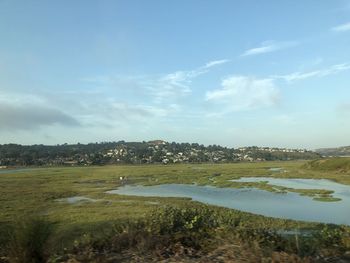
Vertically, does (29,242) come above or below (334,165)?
below

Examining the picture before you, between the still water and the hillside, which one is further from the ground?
Result: the hillside

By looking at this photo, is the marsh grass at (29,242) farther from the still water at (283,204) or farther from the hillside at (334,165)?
the hillside at (334,165)

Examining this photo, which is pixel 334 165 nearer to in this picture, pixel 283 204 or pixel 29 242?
pixel 283 204

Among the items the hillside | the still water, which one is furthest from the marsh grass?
the hillside

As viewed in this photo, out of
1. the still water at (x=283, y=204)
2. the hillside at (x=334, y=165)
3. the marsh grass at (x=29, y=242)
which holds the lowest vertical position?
the still water at (x=283, y=204)

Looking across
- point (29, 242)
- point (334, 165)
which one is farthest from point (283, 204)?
point (334, 165)

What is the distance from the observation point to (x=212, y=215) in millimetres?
12000

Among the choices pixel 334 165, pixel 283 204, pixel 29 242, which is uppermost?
pixel 334 165

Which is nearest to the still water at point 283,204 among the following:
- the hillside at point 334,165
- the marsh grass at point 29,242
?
the marsh grass at point 29,242

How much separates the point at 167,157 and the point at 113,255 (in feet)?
556

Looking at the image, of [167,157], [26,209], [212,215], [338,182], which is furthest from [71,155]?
[212,215]

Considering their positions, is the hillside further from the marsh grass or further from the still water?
the marsh grass

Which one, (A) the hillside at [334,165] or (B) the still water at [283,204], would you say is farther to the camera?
(A) the hillside at [334,165]

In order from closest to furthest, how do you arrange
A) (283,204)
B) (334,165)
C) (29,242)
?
(29,242)
(283,204)
(334,165)
